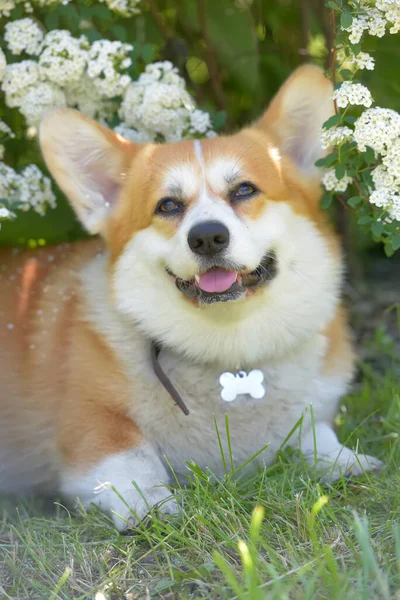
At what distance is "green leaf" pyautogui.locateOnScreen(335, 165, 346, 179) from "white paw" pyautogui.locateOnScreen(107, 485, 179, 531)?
3.82ft

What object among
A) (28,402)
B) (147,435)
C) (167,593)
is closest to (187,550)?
(167,593)

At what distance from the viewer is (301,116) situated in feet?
9.28

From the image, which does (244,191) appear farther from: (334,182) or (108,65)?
(108,65)

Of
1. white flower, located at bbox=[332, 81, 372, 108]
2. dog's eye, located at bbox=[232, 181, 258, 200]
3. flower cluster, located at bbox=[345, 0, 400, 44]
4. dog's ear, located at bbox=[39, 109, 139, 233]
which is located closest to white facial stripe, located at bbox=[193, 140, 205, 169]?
dog's eye, located at bbox=[232, 181, 258, 200]

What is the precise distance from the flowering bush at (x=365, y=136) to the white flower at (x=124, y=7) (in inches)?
33.9

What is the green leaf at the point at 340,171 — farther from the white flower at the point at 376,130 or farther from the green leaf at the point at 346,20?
the green leaf at the point at 346,20

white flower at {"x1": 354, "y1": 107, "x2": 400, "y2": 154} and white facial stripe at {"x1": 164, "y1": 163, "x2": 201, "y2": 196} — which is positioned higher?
white flower at {"x1": 354, "y1": 107, "x2": 400, "y2": 154}

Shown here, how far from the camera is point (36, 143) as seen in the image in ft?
10.9

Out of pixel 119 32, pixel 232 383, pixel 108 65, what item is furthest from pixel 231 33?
pixel 232 383

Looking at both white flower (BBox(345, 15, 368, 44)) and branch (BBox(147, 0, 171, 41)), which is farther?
branch (BBox(147, 0, 171, 41))

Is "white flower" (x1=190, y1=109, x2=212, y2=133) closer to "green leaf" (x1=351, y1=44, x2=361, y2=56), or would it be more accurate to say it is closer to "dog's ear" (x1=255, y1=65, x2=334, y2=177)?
"dog's ear" (x1=255, y1=65, x2=334, y2=177)

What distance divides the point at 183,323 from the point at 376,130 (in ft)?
2.90

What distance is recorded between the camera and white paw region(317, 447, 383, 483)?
2473 millimetres

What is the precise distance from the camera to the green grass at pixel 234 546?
1.76 m
